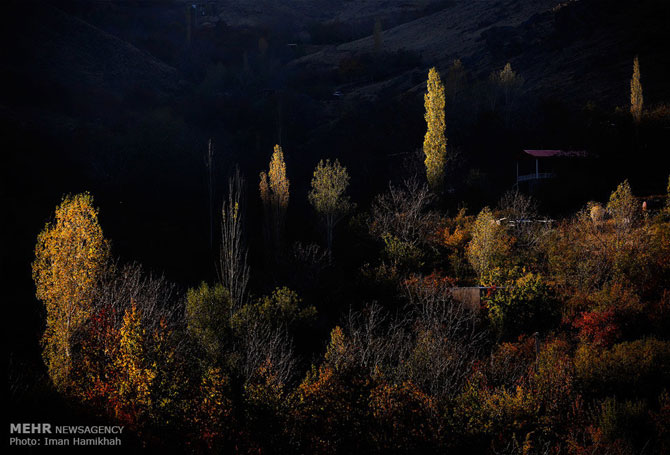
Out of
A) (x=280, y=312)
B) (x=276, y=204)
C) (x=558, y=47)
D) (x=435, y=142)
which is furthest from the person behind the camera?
(x=558, y=47)

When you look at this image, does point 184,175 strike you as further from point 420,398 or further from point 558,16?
point 558,16

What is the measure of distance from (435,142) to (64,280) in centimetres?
2811

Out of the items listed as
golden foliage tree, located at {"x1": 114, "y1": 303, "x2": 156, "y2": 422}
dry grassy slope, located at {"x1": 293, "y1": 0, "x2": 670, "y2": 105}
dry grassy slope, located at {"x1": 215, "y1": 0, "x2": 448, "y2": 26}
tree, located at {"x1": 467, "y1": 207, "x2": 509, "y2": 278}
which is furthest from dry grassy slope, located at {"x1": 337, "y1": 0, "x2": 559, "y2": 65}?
golden foliage tree, located at {"x1": 114, "y1": 303, "x2": 156, "y2": 422}

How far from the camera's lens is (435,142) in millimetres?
38875

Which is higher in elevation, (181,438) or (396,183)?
(396,183)

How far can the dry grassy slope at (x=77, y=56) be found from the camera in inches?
2623

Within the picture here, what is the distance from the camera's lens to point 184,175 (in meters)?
47.8

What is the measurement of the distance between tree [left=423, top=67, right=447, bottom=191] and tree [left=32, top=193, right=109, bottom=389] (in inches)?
1040

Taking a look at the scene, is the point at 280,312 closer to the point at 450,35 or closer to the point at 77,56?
the point at 77,56

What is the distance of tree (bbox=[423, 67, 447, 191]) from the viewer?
3872cm

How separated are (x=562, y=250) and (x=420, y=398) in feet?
52.2

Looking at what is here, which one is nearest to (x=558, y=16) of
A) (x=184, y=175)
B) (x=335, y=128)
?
(x=335, y=128)

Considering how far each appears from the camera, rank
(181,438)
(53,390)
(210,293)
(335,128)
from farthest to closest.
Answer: (335,128) < (210,293) < (53,390) < (181,438)

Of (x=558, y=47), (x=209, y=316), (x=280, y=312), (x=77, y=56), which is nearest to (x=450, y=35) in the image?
(x=558, y=47)
